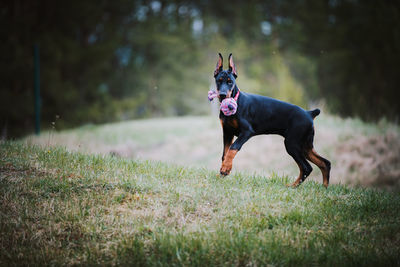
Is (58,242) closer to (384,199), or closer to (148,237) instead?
(148,237)

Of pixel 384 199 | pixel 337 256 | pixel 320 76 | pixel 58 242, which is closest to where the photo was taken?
pixel 337 256

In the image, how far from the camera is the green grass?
3.56 metres

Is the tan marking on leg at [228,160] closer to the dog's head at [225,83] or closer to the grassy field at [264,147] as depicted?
the dog's head at [225,83]

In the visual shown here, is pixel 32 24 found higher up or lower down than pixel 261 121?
higher up

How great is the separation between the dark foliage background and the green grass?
14.0 meters

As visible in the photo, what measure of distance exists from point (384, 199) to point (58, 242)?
438 centimetres

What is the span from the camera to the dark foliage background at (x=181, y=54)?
2108 cm

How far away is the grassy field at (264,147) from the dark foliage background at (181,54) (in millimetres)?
5165

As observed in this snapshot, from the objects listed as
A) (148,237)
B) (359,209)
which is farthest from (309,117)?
(148,237)

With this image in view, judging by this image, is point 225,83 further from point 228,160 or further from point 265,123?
point 228,160

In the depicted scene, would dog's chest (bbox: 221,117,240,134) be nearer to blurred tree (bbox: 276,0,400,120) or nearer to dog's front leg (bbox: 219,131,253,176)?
dog's front leg (bbox: 219,131,253,176)

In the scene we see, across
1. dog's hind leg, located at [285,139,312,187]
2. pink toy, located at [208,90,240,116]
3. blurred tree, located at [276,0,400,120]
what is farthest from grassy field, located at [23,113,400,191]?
blurred tree, located at [276,0,400,120]

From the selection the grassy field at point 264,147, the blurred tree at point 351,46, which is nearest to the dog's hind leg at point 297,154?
the grassy field at point 264,147

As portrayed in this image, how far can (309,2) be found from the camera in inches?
1169
